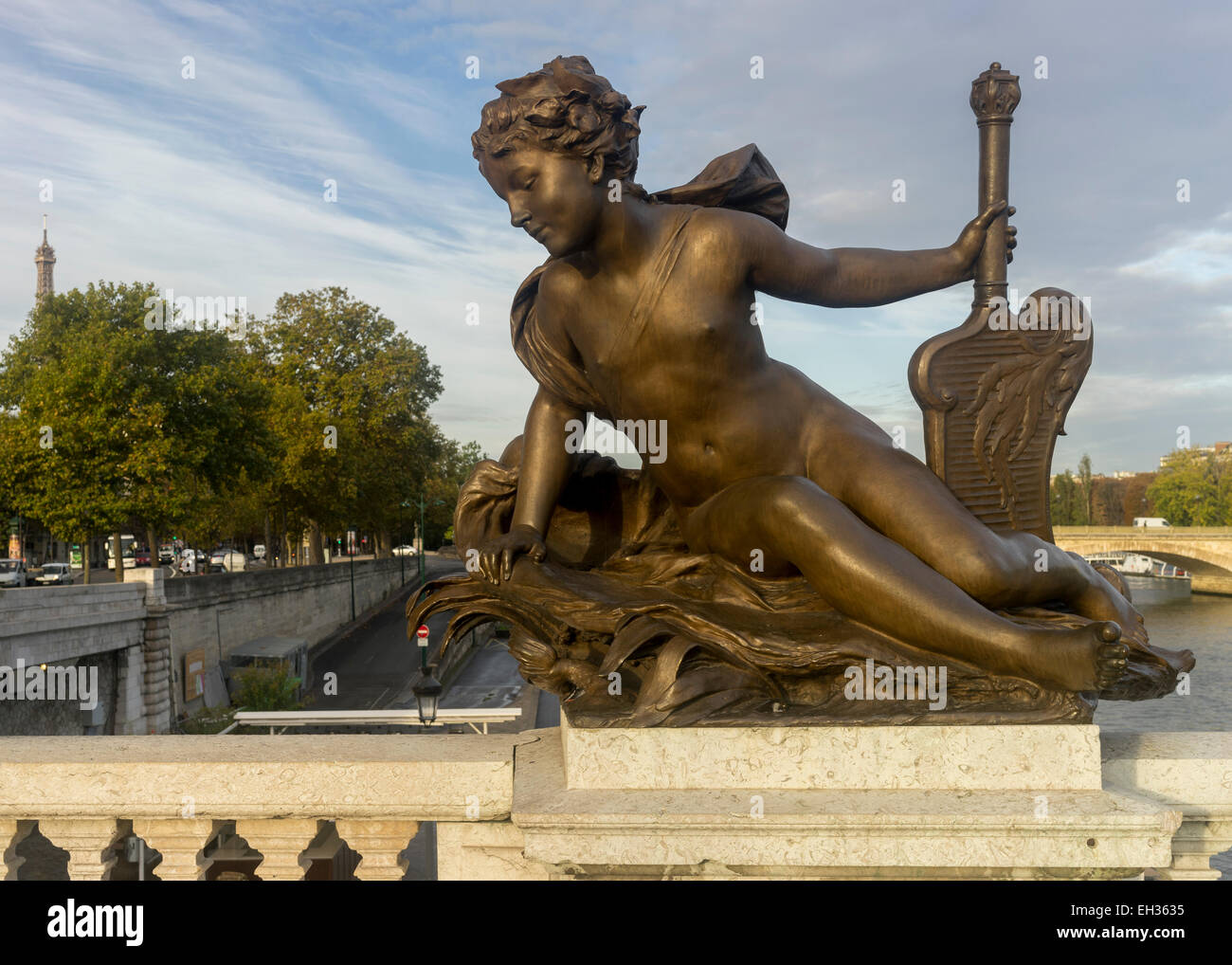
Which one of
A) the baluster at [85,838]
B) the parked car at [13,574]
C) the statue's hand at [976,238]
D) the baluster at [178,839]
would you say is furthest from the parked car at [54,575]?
the statue's hand at [976,238]

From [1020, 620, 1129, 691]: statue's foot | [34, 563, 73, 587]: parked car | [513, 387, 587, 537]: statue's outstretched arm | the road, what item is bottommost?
the road

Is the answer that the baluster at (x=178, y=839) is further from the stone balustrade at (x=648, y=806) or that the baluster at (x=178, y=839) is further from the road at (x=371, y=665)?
the road at (x=371, y=665)

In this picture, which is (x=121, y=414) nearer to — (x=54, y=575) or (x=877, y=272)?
(x=54, y=575)

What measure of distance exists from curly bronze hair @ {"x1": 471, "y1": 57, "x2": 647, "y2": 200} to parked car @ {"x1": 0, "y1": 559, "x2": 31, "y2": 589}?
1399 inches

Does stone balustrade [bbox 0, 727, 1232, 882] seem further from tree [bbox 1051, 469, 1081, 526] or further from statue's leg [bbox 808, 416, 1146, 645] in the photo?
tree [bbox 1051, 469, 1081, 526]

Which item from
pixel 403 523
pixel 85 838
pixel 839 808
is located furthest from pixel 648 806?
pixel 403 523

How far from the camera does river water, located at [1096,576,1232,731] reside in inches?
762

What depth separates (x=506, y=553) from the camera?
399cm

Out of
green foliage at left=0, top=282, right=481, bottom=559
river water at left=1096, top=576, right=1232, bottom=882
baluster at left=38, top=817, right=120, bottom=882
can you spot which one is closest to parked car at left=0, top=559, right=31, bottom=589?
green foliage at left=0, top=282, right=481, bottom=559

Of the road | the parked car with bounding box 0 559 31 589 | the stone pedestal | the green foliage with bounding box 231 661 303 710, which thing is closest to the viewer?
the stone pedestal

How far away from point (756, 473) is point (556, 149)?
1426mm

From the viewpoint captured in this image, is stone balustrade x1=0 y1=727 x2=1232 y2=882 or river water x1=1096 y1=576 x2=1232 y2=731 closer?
stone balustrade x1=0 y1=727 x2=1232 y2=882

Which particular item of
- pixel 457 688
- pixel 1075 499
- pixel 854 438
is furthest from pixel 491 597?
pixel 1075 499
